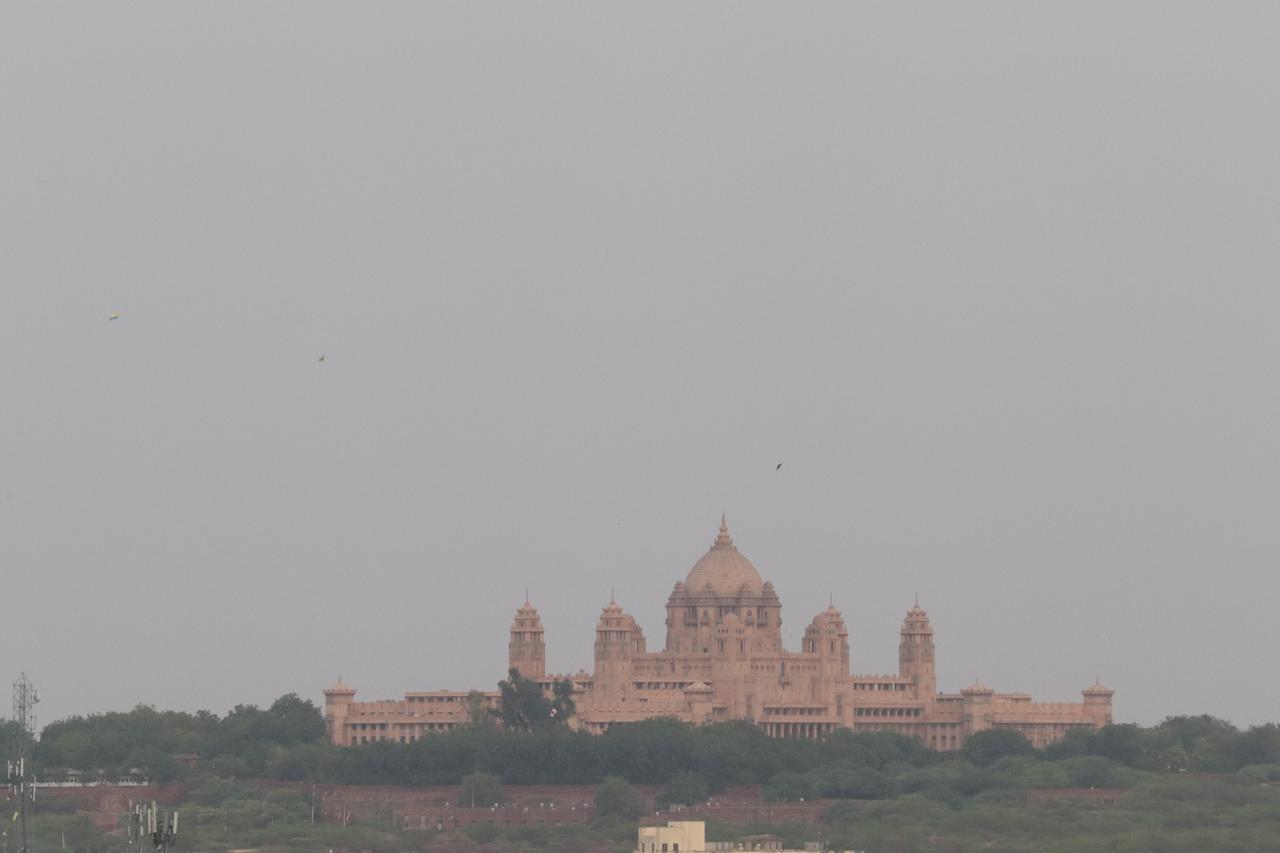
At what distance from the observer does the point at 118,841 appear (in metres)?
156

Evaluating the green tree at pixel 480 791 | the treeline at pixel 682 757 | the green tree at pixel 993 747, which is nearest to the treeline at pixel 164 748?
the treeline at pixel 682 757

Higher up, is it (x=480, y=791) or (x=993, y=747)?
(x=993, y=747)

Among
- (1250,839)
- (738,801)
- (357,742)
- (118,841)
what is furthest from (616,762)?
(1250,839)

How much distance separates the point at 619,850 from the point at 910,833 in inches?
453

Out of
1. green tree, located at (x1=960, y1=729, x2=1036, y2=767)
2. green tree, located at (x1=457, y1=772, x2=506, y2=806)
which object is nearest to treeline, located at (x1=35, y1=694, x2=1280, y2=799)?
green tree, located at (x1=960, y1=729, x2=1036, y2=767)

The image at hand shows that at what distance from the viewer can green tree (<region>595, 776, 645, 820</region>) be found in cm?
17200

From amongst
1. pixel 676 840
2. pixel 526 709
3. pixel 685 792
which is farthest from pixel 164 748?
pixel 676 840

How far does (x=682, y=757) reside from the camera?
183 m

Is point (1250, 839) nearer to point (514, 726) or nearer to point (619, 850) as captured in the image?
point (619, 850)

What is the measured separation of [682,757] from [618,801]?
1009 centimetres

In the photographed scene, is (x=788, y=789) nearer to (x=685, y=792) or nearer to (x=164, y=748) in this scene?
(x=685, y=792)

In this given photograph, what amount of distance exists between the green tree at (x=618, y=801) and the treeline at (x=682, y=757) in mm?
4357

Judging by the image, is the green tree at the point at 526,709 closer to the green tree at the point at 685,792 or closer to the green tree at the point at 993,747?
the green tree at the point at 685,792

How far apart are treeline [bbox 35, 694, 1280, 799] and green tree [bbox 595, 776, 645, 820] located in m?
4.36
